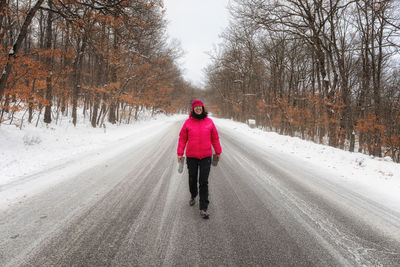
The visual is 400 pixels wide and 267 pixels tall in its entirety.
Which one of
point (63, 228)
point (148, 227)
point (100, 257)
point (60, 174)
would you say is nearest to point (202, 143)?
point (148, 227)

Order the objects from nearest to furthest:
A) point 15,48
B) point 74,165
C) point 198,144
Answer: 1. point 198,144
2. point 74,165
3. point 15,48

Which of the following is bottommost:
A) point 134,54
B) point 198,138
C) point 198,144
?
point 198,144

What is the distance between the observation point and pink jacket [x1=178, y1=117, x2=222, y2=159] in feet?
10.9

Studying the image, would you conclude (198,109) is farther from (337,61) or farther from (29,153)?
(337,61)

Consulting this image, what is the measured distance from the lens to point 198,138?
3.34m

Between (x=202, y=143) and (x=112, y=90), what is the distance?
44.1 ft

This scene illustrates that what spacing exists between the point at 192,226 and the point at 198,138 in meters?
1.40

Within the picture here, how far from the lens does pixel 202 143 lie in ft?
10.9

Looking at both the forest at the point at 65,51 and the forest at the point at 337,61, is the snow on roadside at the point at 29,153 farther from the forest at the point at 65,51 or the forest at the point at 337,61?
the forest at the point at 337,61

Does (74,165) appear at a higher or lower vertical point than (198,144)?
lower

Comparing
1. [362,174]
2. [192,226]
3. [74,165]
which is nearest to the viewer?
[192,226]

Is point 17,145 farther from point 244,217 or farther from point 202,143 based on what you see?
point 244,217

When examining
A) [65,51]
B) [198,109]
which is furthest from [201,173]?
[65,51]

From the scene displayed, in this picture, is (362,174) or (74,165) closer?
(74,165)
